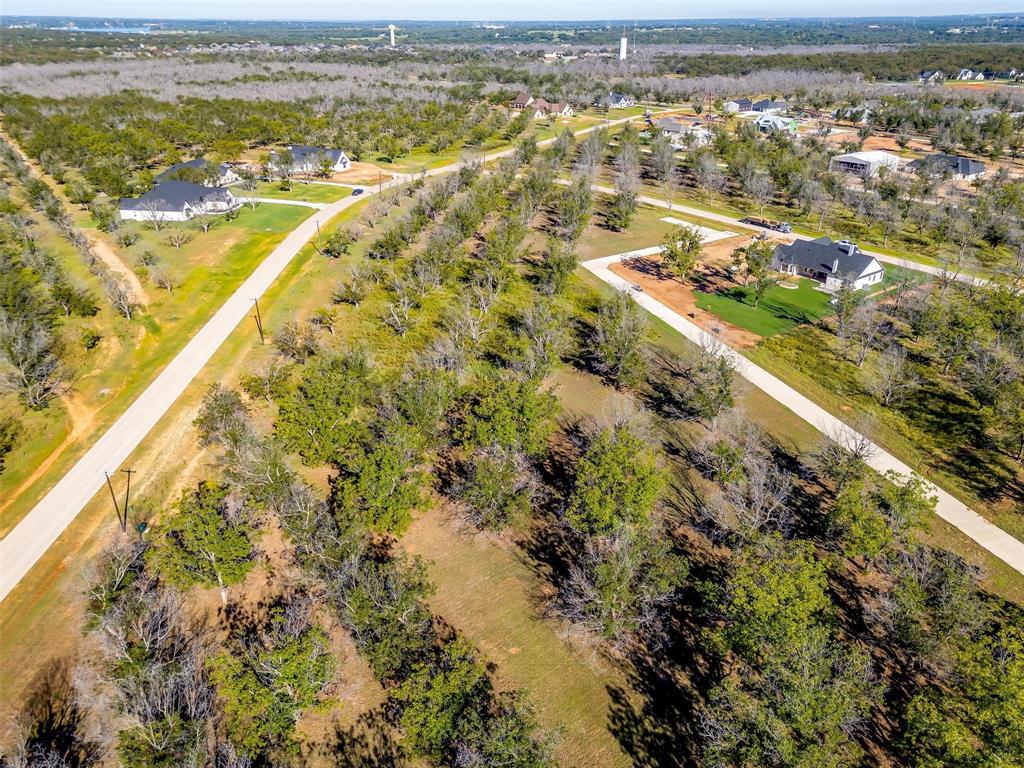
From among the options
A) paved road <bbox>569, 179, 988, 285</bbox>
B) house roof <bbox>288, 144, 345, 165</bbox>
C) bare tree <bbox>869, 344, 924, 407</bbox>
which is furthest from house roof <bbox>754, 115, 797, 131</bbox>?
bare tree <bbox>869, 344, 924, 407</bbox>

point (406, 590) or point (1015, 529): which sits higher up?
point (406, 590)

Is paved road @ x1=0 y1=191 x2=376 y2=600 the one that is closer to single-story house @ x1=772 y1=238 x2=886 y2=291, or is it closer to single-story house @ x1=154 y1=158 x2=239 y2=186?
single-story house @ x1=154 y1=158 x2=239 y2=186

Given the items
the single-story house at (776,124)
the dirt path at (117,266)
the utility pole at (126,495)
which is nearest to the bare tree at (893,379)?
the utility pole at (126,495)

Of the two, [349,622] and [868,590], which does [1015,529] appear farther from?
[349,622]

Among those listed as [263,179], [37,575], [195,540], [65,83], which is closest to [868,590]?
[195,540]

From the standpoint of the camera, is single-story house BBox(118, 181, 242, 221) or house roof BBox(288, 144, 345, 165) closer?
single-story house BBox(118, 181, 242, 221)

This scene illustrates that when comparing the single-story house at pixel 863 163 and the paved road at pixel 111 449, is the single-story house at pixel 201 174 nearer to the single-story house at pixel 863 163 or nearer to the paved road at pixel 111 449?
the paved road at pixel 111 449
